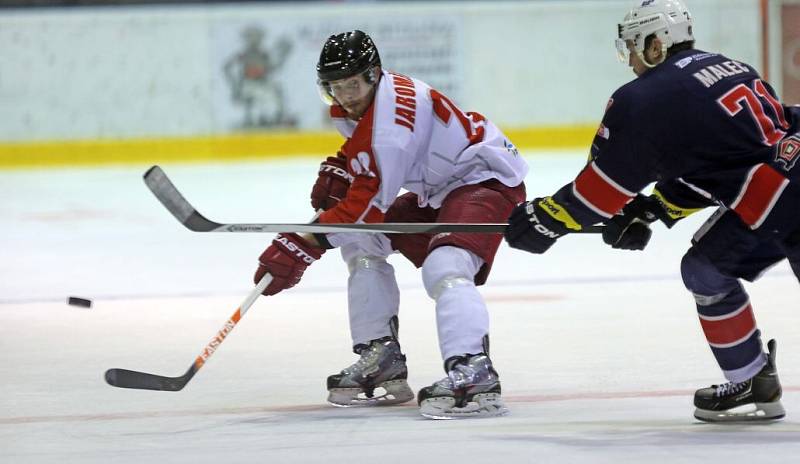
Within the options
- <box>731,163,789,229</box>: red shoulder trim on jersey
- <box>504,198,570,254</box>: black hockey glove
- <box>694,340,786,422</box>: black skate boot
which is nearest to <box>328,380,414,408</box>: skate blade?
<box>504,198,570,254</box>: black hockey glove

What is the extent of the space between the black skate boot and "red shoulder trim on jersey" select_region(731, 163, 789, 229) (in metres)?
0.42

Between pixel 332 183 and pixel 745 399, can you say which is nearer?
pixel 745 399

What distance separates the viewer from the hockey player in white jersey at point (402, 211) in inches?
125

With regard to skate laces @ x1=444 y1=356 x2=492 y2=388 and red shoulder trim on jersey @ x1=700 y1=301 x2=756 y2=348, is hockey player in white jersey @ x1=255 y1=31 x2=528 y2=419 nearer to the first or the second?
skate laces @ x1=444 y1=356 x2=492 y2=388

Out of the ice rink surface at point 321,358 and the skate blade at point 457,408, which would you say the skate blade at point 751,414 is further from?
the skate blade at point 457,408

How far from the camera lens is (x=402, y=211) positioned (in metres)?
3.58

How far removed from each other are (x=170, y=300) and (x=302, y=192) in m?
4.20

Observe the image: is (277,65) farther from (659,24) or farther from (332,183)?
(659,24)

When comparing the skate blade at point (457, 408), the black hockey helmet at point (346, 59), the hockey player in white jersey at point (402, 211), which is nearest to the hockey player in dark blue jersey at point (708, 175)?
the hockey player in white jersey at point (402, 211)

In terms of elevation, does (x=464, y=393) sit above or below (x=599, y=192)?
below

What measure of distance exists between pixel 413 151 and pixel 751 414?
101 centimetres

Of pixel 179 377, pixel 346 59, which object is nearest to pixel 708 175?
pixel 346 59

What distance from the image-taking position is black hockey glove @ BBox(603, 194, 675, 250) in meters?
3.16

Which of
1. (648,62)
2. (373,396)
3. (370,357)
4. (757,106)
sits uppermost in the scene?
(648,62)
